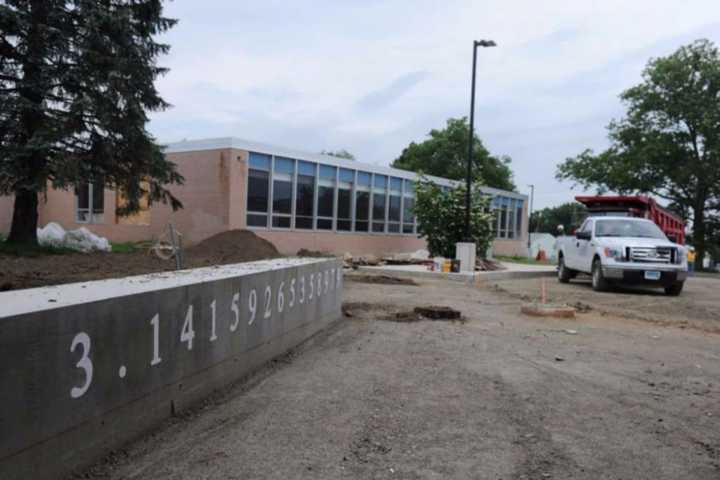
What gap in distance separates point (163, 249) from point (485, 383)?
56.2 ft

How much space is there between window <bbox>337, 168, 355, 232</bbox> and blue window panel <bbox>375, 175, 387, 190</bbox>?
6.53 feet


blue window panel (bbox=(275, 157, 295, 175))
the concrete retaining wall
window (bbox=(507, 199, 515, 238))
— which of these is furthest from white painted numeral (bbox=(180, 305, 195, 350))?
window (bbox=(507, 199, 515, 238))

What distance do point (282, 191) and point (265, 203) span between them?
40.5 inches

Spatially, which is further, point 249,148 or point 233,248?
point 249,148

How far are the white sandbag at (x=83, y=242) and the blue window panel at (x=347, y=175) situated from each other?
1130 centimetres

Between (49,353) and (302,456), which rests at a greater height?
(49,353)

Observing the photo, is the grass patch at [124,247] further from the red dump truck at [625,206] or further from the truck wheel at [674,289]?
the truck wheel at [674,289]

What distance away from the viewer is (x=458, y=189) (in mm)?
26156

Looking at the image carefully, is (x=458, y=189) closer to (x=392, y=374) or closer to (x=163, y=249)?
(x=163, y=249)

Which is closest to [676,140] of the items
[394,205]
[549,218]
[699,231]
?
[699,231]

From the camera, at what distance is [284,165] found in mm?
26438

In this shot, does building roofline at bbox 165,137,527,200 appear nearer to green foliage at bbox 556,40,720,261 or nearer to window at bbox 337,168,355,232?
window at bbox 337,168,355,232

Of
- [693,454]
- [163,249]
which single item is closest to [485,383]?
[693,454]

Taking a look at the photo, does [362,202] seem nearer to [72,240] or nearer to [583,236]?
[72,240]
